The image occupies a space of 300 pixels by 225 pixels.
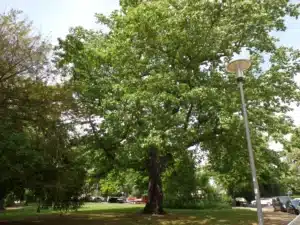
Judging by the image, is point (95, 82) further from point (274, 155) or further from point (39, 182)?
point (274, 155)

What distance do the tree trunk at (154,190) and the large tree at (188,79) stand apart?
3.68 metres

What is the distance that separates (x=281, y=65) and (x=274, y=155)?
6069 mm

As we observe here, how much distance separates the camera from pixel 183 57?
62.3ft

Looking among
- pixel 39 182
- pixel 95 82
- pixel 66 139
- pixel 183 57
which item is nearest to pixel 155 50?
pixel 183 57

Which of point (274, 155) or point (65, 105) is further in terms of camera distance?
point (274, 155)

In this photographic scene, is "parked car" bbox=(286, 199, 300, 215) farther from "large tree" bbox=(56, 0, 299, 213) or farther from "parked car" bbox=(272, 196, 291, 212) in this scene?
"large tree" bbox=(56, 0, 299, 213)

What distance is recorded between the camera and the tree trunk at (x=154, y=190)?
77.6 feet

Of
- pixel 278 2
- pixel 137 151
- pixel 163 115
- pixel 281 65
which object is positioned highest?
pixel 278 2

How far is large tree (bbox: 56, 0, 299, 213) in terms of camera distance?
17.5 metres

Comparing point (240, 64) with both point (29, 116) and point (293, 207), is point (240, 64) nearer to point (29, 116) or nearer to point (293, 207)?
point (29, 116)

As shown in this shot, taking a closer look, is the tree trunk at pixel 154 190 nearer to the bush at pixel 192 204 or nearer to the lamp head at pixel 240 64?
the bush at pixel 192 204

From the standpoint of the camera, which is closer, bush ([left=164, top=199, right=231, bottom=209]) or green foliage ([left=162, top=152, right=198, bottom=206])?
green foliage ([left=162, top=152, right=198, bottom=206])

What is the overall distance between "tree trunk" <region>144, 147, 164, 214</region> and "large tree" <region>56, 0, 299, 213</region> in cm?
368

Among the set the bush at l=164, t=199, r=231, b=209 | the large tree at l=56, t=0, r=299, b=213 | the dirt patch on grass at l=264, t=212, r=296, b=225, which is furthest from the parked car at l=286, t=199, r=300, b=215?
the large tree at l=56, t=0, r=299, b=213
